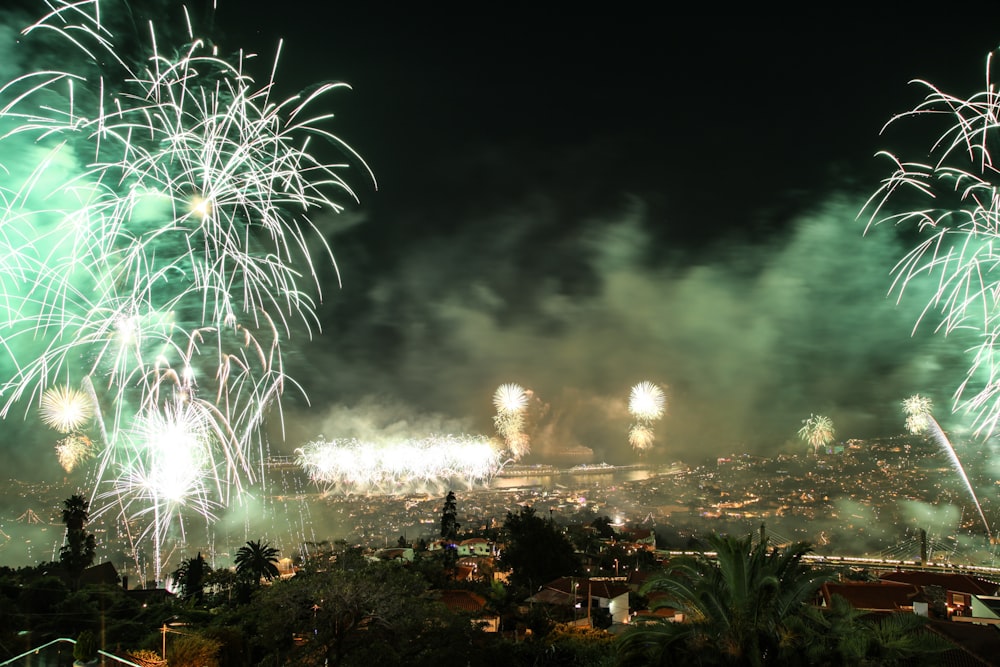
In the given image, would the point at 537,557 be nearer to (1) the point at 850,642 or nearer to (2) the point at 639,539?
(2) the point at 639,539

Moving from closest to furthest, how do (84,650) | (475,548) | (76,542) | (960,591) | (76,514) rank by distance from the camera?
(84,650), (960,591), (76,542), (76,514), (475,548)

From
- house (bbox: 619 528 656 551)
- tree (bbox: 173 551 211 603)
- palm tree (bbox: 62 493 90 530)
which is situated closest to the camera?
tree (bbox: 173 551 211 603)

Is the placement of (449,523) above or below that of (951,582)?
above

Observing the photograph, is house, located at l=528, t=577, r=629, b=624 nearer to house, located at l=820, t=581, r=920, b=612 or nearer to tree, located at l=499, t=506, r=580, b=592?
tree, located at l=499, t=506, r=580, b=592

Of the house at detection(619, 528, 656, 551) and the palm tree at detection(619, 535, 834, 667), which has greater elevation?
the palm tree at detection(619, 535, 834, 667)

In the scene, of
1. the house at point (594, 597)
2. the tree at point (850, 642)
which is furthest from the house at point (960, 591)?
the tree at point (850, 642)

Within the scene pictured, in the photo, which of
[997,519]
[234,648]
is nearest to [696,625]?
[234,648]

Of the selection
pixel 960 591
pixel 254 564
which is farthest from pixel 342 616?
pixel 960 591

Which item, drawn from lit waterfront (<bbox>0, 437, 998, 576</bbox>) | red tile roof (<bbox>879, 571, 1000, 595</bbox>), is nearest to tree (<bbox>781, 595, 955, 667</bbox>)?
red tile roof (<bbox>879, 571, 1000, 595</bbox>)
